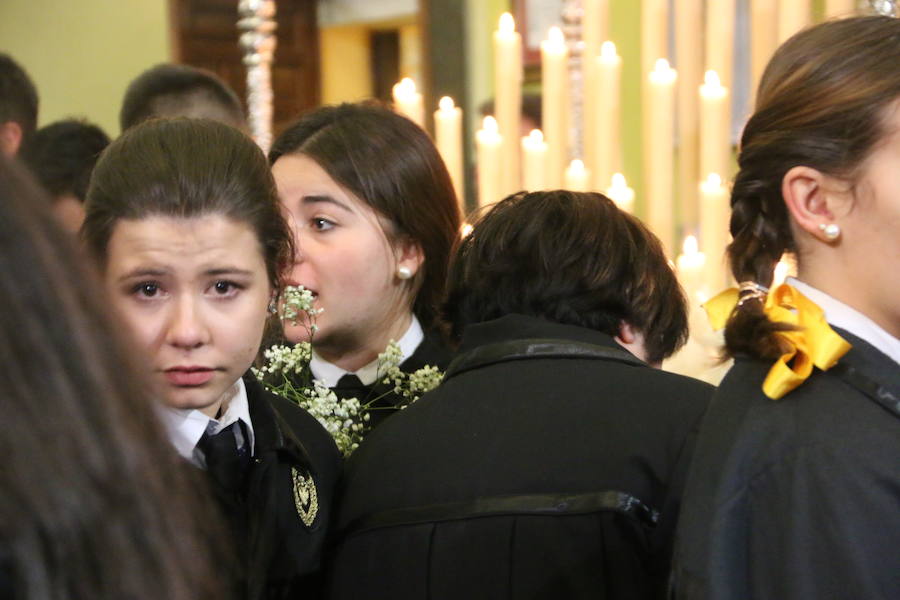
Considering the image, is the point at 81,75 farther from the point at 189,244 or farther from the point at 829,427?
the point at 829,427

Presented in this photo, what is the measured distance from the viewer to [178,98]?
3393 mm

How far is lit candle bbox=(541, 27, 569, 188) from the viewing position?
2.71 m

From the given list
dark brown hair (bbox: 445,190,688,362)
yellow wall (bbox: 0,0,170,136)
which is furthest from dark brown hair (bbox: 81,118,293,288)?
yellow wall (bbox: 0,0,170,136)

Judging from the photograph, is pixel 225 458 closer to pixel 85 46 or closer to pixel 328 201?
pixel 328 201

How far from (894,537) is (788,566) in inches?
3.8

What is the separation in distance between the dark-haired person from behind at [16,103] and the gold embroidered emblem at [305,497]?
7.50 ft

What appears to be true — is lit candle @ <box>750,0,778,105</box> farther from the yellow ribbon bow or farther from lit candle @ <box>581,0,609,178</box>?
the yellow ribbon bow

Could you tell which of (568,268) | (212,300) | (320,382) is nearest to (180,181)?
(212,300)

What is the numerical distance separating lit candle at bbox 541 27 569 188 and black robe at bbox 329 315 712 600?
3.37 ft

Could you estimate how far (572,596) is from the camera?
1.67m

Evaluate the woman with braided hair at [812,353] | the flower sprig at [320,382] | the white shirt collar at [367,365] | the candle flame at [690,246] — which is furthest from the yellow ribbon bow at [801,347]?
the candle flame at [690,246]

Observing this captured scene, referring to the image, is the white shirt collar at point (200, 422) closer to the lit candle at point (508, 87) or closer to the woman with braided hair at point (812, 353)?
the woman with braided hair at point (812, 353)

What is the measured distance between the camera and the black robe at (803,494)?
120cm

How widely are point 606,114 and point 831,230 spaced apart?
1.38m
